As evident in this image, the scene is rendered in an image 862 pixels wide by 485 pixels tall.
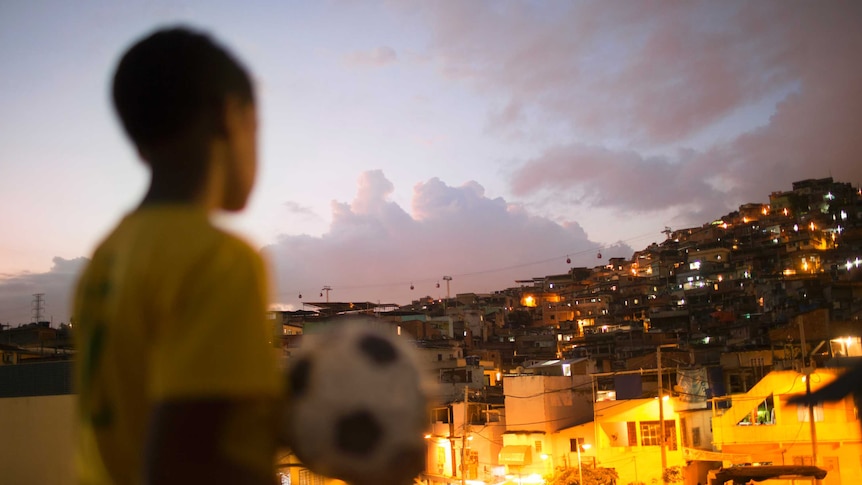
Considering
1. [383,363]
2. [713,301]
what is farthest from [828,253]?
Result: [383,363]

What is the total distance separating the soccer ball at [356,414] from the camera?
0.96 metres

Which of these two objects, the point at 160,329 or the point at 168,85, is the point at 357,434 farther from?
the point at 168,85

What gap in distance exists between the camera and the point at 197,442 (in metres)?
0.84

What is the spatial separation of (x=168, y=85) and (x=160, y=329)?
414 mm

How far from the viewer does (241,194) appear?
1101mm

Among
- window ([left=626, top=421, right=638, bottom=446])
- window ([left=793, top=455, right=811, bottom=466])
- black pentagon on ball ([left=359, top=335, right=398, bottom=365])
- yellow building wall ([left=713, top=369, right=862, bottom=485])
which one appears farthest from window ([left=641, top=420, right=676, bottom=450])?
black pentagon on ball ([left=359, top=335, right=398, bottom=365])

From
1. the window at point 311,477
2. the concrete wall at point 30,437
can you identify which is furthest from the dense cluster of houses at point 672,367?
the concrete wall at point 30,437

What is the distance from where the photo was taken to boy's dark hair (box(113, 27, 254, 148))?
106 cm

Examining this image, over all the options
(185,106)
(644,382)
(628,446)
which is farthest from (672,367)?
(185,106)

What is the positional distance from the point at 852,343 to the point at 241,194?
918 inches

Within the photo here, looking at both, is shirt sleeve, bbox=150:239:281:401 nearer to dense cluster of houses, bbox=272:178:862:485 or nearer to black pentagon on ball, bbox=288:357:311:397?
black pentagon on ball, bbox=288:357:311:397

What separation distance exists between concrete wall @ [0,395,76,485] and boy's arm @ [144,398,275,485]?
11622 mm

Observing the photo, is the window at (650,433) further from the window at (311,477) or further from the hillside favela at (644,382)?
the window at (311,477)

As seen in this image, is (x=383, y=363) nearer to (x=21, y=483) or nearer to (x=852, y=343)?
(x=21, y=483)
